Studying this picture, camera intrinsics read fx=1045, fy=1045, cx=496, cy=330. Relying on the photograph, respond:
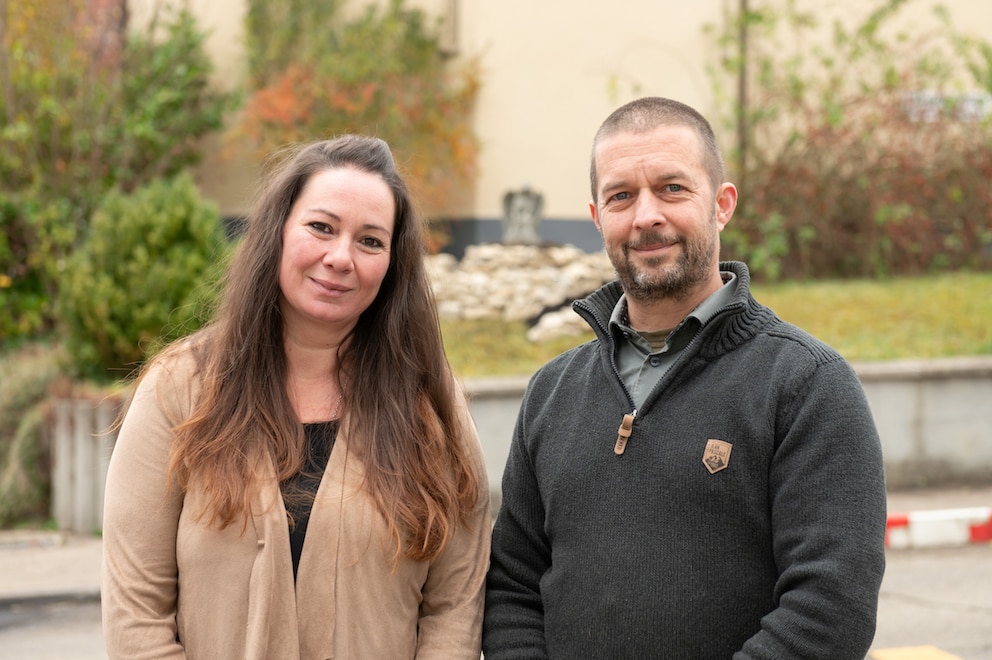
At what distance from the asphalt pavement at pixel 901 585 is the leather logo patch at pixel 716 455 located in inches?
84.6

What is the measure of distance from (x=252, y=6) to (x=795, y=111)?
7.98 m

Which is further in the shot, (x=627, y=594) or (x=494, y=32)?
(x=494, y=32)

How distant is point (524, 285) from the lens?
11633mm

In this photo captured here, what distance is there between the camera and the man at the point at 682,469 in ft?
6.91

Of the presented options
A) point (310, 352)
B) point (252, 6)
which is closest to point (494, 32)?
point (252, 6)

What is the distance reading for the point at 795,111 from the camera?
14750mm

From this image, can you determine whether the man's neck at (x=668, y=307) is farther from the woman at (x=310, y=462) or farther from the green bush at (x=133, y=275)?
the green bush at (x=133, y=275)

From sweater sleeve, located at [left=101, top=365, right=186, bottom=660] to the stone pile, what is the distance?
8.20 meters

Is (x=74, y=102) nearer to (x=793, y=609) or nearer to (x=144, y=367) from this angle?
(x=144, y=367)

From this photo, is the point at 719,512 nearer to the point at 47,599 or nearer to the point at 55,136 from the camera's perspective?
the point at 47,599

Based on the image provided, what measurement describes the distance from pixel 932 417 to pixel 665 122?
277 inches

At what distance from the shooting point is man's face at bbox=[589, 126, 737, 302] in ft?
8.03

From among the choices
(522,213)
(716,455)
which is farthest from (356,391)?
(522,213)

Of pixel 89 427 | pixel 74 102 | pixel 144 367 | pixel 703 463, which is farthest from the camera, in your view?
pixel 74 102
